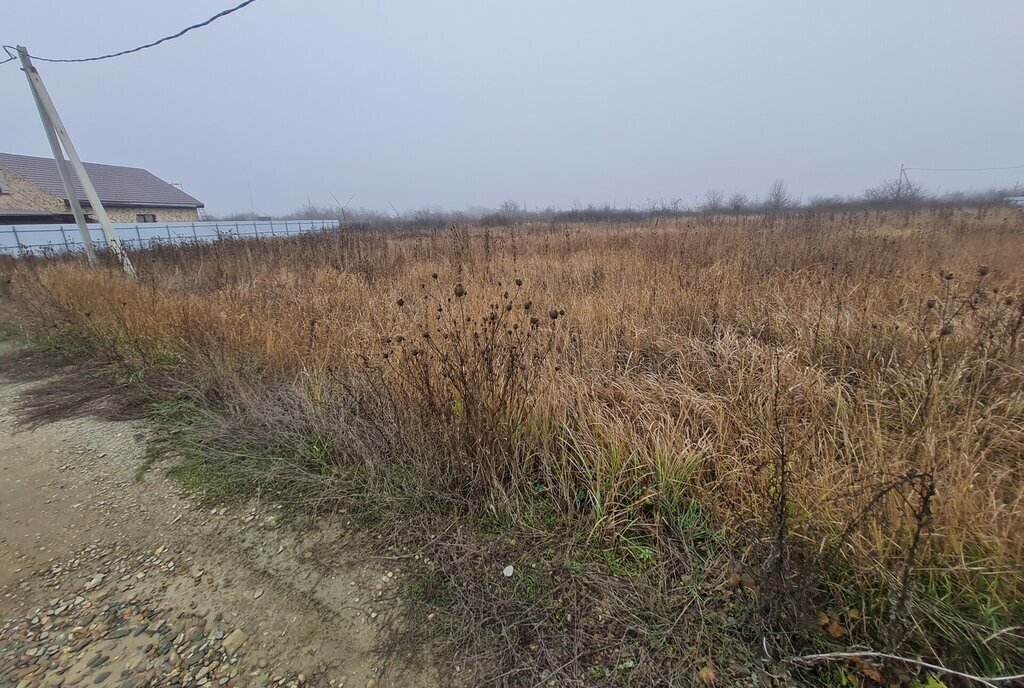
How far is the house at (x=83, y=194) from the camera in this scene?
3089cm

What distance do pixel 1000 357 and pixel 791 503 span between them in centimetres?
249

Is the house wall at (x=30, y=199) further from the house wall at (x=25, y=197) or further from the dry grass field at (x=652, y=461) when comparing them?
the dry grass field at (x=652, y=461)

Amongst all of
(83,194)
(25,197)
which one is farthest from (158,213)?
(25,197)

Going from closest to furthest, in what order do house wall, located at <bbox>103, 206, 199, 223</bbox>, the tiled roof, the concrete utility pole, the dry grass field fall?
the dry grass field
the concrete utility pole
the tiled roof
house wall, located at <bbox>103, 206, 199, 223</bbox>

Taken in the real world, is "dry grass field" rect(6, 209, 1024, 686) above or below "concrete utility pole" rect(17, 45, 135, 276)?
below

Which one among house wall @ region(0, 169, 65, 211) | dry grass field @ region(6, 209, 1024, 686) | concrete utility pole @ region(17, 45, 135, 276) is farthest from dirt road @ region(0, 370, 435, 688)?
house wall @ region(0, 169, 65, 211)

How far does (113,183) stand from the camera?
3625cm

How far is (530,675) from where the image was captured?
1368mm

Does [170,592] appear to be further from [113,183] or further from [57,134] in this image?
[113,183]

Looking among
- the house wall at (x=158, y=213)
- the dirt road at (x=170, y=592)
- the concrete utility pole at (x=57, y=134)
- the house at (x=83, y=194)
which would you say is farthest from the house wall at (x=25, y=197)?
the dirt road at (x=170, y=592)

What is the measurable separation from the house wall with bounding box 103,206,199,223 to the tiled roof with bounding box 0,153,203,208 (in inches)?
18.0

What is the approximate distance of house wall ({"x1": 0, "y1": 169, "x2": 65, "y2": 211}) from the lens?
30.8m

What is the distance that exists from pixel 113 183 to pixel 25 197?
608 cm

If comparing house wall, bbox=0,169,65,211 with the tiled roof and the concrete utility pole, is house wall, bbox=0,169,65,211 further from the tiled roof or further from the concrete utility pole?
the concrete utility pole
